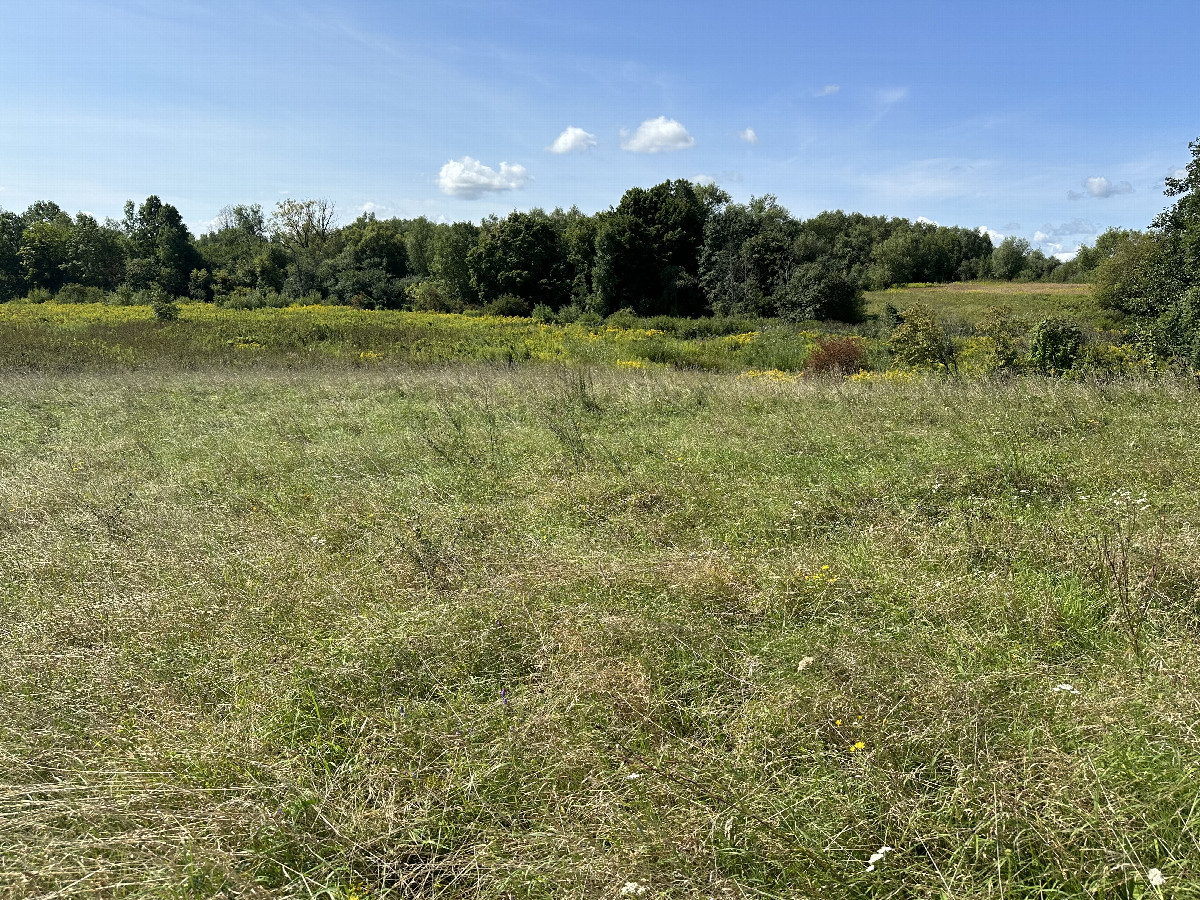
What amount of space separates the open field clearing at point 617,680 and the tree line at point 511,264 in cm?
2743

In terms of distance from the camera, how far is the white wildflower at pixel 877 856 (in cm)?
195

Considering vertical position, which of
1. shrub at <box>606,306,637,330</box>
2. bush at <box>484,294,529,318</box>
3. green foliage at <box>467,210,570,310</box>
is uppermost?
green foliage at <box>467,210,570,310</box>

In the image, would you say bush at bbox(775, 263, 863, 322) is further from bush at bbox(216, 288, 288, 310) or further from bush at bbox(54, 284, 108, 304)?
bush at bbox(54, 284, 108, 304)

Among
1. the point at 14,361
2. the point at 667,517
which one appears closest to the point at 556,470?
the point at 667,517

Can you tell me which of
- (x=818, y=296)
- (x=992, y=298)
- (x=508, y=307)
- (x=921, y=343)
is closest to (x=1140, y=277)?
(x=921, y=343)

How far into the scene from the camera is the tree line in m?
33.5

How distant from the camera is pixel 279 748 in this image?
259 centimetres

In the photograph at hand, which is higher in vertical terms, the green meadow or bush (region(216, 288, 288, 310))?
bush (region(216, 288, 288, 310))

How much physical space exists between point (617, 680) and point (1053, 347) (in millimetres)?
12843

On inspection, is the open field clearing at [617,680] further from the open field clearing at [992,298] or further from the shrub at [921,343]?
the open field clearing at [992,298]

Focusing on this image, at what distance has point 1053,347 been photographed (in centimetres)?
1208

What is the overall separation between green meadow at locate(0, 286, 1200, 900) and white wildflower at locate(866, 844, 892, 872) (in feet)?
0.08

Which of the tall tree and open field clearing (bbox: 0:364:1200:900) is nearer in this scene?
open field clearing (bbox: 0:364:1200:900)

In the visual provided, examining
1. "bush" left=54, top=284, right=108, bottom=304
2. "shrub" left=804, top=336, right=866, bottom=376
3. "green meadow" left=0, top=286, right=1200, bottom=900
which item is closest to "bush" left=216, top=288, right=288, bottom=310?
"bush" left=54, top=284, right=108, bottom=304
